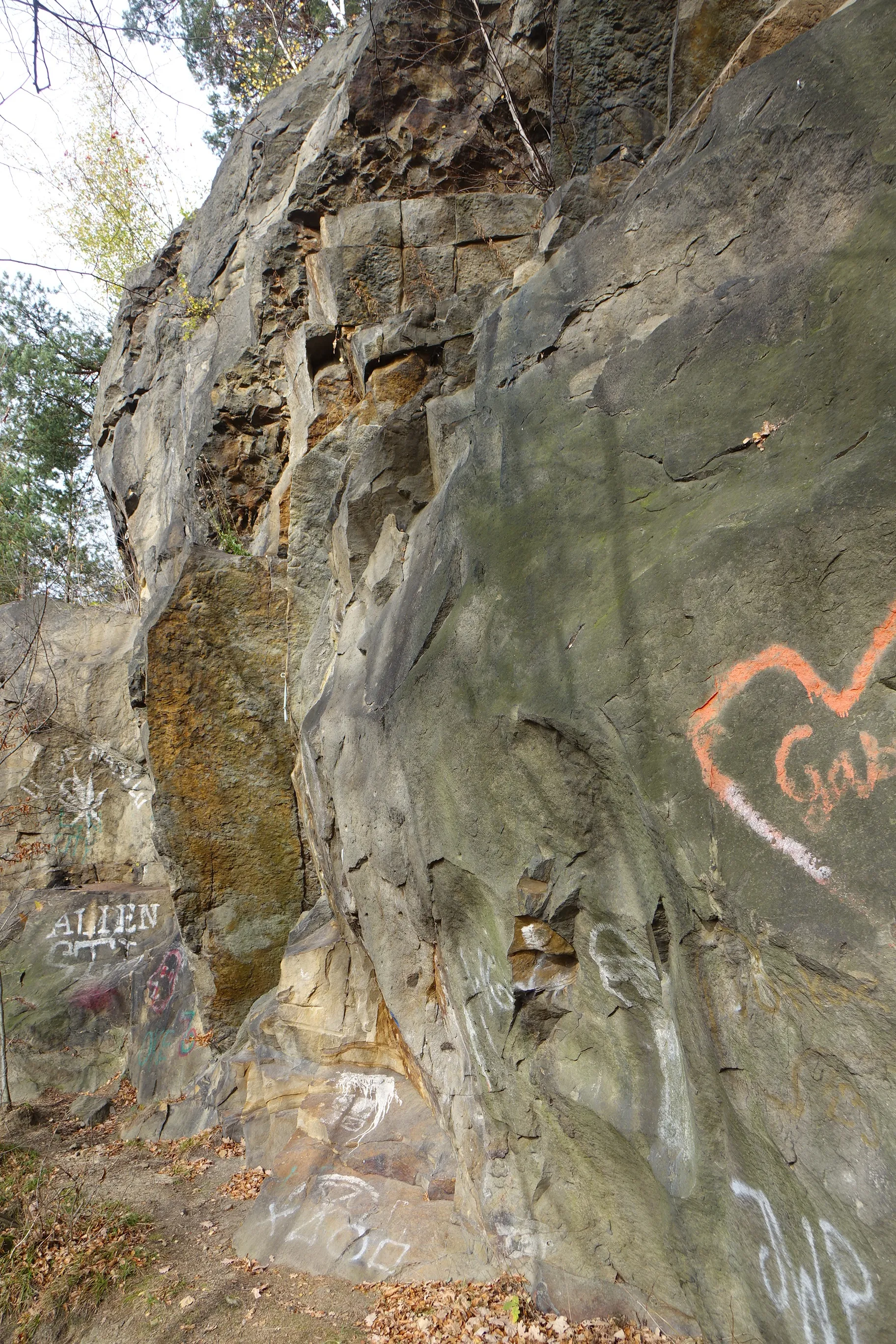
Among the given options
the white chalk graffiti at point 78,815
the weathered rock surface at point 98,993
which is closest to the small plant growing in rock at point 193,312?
the white chalk graffiti at point 78,815

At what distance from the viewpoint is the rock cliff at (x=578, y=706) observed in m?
2.67

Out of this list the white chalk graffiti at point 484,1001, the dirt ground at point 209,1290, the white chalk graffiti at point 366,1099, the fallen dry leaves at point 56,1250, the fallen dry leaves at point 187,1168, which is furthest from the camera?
the fallen dry leaves at point 187,1168

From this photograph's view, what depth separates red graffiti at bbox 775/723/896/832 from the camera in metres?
2.43

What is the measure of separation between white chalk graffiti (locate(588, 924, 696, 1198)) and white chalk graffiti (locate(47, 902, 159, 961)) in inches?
363

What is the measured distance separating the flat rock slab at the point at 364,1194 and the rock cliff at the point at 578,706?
3 cm

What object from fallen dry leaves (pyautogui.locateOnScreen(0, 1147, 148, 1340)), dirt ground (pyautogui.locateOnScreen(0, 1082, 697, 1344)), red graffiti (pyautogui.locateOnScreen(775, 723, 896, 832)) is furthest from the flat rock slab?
red graffiti (pyautogui.locateOnScreen(775, 723, 896, 832))

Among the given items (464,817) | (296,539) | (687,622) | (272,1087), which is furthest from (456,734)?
(296,539)

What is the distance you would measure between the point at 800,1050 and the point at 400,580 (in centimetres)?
360

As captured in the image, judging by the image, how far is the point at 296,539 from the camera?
8.10m

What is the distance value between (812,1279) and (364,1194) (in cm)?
325

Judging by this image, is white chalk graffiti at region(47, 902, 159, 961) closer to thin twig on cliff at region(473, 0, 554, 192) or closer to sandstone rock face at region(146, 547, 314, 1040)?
sandstone rock face at region(146, 547, 314, 1040)

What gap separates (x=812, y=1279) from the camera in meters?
2.62

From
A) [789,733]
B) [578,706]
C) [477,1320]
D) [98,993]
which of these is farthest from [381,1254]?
[98,993]

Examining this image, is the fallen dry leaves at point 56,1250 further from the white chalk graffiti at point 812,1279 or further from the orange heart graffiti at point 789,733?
the orange heart graffiti at point 789,733
